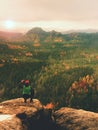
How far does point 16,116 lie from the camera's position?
134ft

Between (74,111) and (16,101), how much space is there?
824cm

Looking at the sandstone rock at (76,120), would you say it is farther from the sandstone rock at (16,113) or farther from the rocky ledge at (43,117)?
the sandstone rock at (16,113)

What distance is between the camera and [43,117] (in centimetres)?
4556

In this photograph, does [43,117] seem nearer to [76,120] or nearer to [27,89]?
[76,120]

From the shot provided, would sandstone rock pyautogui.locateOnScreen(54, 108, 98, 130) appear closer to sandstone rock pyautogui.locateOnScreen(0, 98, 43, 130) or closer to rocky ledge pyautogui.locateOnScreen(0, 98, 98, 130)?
rocky ledge pyautogui.locateOnScreen(0, 98, 98, 130)

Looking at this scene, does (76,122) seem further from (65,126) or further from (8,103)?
(8,103)

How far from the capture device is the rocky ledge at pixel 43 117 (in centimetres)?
4162

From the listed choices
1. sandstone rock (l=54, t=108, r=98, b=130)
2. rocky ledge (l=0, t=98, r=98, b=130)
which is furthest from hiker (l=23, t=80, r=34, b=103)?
sandstone rock (l=54, t=108, r=98, b=130)

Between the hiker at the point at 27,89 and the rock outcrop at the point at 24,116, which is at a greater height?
the hiker at the point at 27,89

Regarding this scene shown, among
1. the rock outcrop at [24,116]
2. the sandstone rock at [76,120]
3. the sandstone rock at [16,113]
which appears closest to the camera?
the sandstone rock at [16,113]

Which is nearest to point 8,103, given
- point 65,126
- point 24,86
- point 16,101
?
point 16,101

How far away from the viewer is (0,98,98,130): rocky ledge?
137 ft

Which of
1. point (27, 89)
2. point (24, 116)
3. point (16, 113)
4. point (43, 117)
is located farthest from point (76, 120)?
point (16, 113)

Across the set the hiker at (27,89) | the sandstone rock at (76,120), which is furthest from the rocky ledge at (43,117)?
the hiker at (27,89)
